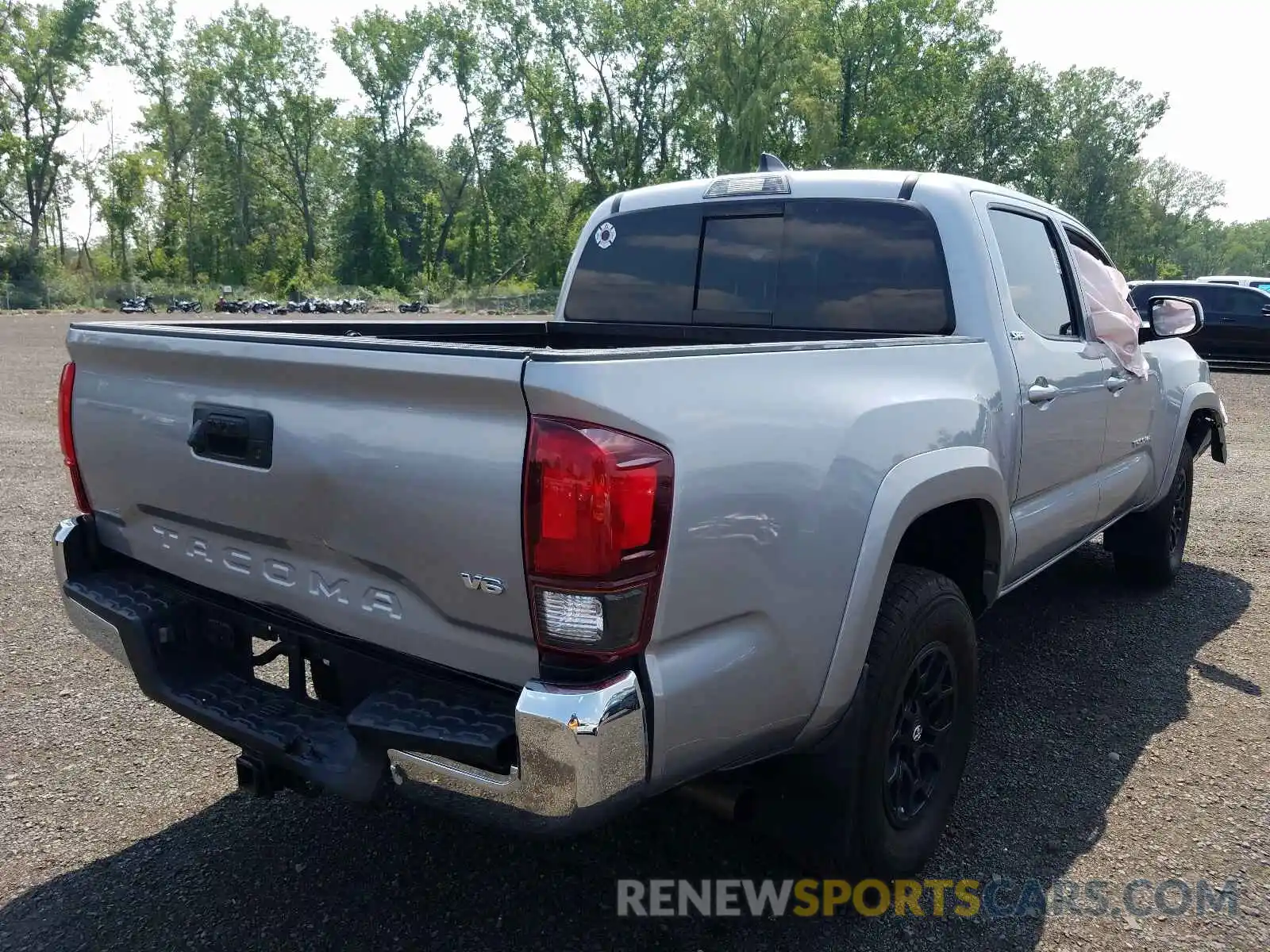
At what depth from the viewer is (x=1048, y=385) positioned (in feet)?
11.2

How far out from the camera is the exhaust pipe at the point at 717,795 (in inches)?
91.2

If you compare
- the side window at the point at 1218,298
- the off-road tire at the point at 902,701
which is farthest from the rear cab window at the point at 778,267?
the side window at the point at 1218,298

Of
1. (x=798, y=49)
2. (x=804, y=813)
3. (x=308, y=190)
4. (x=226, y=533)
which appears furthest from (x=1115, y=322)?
(x=308, y=190)

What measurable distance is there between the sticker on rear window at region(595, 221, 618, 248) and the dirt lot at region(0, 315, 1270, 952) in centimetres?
234

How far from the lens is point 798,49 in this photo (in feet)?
164

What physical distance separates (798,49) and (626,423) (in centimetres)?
5374

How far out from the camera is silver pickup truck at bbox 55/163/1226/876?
5.97 feet

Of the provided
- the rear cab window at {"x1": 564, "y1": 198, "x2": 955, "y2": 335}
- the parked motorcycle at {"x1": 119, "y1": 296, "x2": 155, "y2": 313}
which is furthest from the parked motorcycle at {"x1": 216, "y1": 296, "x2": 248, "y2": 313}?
the rear cab window at {"x1": 564, "y1": 198, "x2": 955, "y2": 335}

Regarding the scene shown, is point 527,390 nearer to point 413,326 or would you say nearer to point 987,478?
point 987,478

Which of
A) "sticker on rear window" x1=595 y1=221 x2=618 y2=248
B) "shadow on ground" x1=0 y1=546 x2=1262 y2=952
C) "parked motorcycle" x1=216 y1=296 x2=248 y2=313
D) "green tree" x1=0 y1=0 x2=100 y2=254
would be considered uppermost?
"green tree" x1=0 y1=0 x2=100 y2=254

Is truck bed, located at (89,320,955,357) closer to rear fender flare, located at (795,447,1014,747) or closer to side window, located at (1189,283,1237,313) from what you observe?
rear fender flare, located at (795,447,1014,747)

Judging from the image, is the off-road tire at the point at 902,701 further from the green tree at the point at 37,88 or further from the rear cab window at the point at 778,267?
the green tree at the point at 37,88

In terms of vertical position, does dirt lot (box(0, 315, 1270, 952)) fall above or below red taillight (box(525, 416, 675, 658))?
below

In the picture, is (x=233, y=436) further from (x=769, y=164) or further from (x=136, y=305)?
(x=136, y=305)
